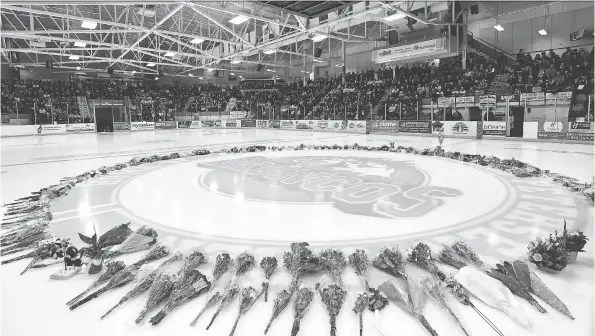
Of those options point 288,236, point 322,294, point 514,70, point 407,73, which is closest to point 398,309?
point 322,294

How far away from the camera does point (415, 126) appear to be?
25.3m

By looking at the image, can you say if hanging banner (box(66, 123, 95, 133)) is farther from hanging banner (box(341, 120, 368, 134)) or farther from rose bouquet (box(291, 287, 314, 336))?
rose bouquet (box(291, 287, 314, 336))

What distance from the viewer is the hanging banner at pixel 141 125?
38.0 meters

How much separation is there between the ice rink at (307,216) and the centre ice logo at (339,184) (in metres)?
0.03

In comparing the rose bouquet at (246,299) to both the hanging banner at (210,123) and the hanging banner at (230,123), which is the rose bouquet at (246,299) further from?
the hanging banner at (210,123)

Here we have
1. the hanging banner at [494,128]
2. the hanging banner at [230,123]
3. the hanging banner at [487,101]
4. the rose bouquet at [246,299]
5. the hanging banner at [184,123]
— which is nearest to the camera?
the rose bouquet at [246,299]

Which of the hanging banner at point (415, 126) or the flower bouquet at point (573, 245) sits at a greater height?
the hanging banner at point (415, 126)

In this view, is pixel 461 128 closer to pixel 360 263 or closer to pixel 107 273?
pixel 360 263

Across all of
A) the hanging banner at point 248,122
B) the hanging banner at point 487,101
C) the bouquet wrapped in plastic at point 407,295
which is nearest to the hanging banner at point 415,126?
the hanging banner at point 487,101

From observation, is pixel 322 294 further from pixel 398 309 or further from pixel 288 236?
pixel 288 236

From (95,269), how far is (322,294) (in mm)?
2599

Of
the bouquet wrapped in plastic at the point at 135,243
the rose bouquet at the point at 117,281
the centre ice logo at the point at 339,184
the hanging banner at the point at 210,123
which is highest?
the hanging banner at the point at 210,123

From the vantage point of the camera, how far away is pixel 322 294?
138 inches

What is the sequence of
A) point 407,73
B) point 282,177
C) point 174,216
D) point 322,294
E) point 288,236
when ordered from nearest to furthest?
1. point 322,294
2. point 288,236
3. point 174,216
4. point 282,177
5. point 407,73
